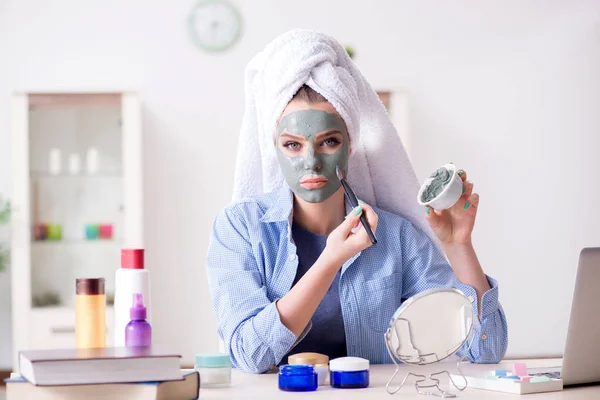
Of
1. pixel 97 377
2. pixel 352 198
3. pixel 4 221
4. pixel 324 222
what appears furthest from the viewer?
pixel 4 221

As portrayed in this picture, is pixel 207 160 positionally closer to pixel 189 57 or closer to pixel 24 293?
pixel 189 57

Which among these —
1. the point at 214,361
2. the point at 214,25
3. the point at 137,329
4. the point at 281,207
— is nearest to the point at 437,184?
the point at 281,207

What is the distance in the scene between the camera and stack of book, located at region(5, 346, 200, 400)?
3.83 feet

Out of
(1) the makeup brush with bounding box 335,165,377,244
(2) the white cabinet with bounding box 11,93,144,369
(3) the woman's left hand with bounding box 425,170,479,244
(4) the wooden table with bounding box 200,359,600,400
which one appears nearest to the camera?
(4) the wooden table with bounding box 200,359,600,400

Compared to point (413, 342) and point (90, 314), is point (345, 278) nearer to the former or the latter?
point (413, 342)

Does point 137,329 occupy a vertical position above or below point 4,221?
below

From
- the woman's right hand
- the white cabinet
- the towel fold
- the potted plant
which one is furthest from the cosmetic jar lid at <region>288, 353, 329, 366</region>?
the potted plant

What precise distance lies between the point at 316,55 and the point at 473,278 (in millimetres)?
617

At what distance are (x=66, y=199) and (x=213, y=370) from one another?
3.10 metres

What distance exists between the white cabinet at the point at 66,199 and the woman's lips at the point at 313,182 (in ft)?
8.32

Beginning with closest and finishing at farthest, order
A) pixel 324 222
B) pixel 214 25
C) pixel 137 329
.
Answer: pixel 137 329 → pixel 324 222 → pixel 214 25

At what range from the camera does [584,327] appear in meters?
1.35

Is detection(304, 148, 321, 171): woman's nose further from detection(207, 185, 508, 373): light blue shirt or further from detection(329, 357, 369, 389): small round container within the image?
detection(329, 357, 369, 389): small round container

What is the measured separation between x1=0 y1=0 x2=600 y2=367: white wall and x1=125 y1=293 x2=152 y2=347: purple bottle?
10.8 feet
